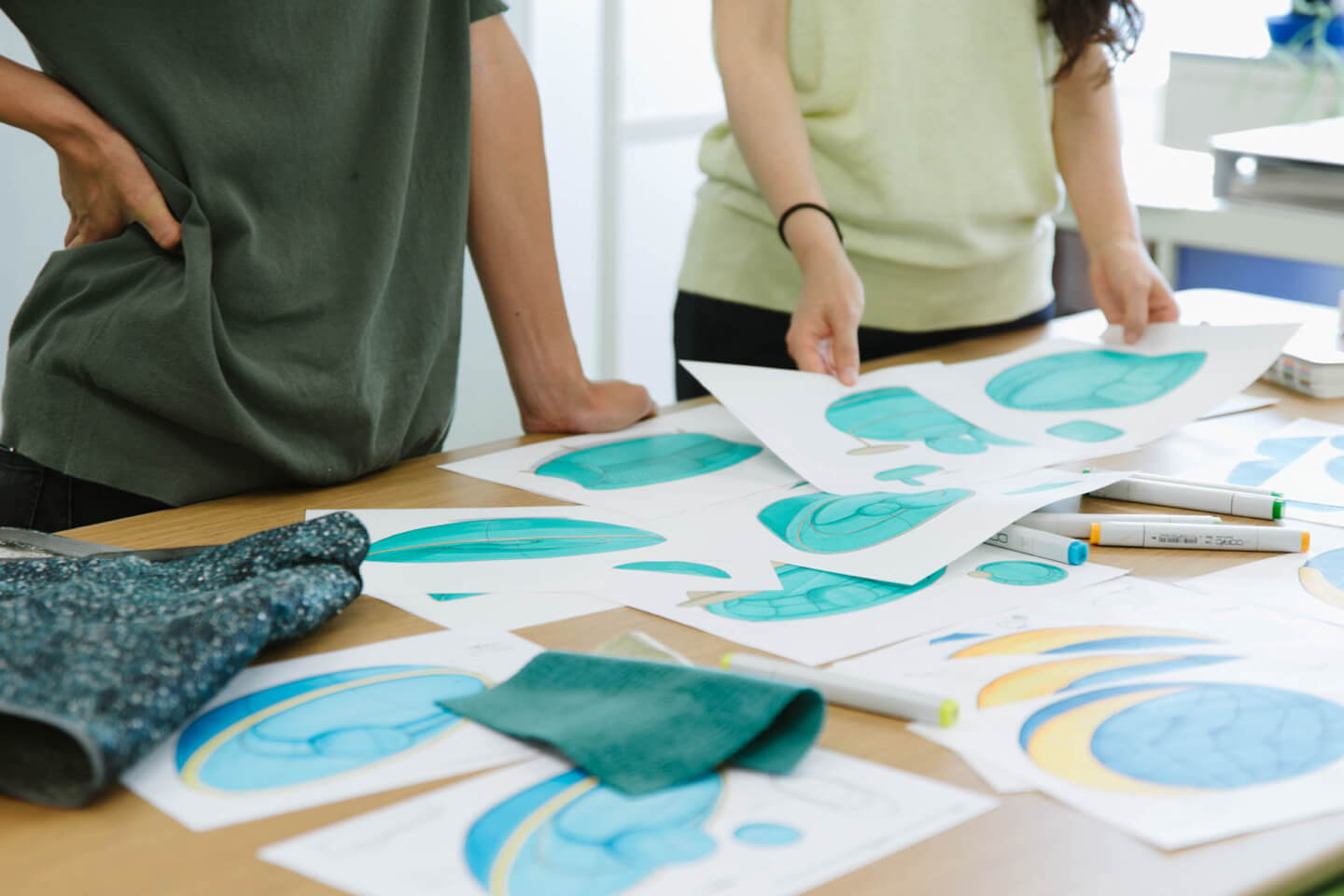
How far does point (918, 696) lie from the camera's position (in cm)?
61

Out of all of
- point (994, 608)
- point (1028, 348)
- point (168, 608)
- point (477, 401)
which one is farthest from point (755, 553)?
point (477, 401)

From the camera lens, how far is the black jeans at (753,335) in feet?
Result: 4.74

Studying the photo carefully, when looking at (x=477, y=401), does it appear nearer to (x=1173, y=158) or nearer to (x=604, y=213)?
(x=604, y=213)

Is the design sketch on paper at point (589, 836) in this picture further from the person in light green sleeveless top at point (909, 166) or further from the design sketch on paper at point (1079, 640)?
the person in light green sleeveless top at point (909, 166)

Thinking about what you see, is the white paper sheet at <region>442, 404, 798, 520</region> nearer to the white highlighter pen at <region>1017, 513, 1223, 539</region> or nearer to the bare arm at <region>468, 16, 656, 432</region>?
the bare arm at <region>468, 16, 656, 432</region>

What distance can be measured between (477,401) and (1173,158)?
1606 mm

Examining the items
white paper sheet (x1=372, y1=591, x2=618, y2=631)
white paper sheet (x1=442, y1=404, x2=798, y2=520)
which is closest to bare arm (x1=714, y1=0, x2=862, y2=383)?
white paper sheet (x1=442, y1=404, x2=798, y2=520)

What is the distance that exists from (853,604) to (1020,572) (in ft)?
0.39

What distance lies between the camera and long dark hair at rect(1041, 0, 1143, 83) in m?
1.33

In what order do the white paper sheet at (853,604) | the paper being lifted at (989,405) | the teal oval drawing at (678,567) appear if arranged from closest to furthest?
1. the white paper sheet at (853,604)
2. the teal oval drawing at (678,567)
3. the paper being lifted at (989,405)

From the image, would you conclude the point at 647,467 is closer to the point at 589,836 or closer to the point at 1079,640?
the point at 1079,640

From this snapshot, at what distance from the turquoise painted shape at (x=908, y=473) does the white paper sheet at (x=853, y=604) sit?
162mm

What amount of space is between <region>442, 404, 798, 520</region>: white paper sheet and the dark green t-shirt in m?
0.11

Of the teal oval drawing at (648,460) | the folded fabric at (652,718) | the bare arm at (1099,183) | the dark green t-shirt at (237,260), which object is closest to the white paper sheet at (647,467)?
the teal oval drawing at (648,460)
